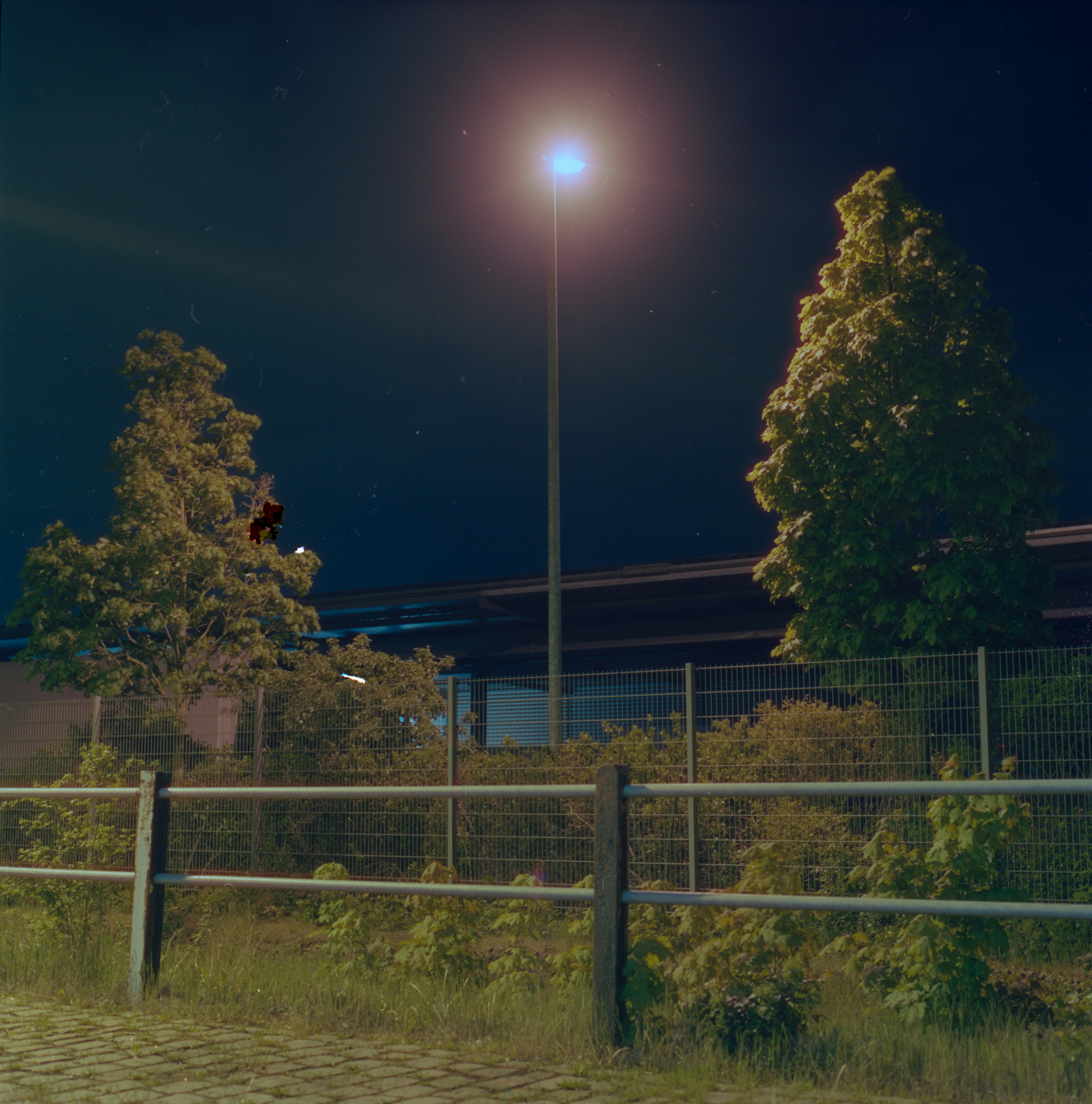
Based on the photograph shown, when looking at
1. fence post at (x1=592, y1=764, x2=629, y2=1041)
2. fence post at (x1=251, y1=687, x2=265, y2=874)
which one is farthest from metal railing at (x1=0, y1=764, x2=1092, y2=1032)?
fence post at (x1=251, y1=687, x2=265, y2=874)

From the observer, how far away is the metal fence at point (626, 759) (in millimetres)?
10875

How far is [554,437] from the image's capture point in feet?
68.4

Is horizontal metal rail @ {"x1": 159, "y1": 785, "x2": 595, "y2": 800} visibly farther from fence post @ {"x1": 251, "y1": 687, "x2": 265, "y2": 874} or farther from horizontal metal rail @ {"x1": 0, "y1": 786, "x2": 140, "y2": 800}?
fence post @ {"x1": 251, "y1": 687, "x2": 265, "y2": 874}

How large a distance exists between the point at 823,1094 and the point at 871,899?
76 centimetres

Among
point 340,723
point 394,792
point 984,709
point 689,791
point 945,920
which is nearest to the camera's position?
point 689,791

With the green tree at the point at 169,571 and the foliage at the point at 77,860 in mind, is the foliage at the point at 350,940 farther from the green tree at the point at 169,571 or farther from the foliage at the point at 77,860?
the green tree at the point at 169,571

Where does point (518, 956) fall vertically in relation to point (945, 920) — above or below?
below

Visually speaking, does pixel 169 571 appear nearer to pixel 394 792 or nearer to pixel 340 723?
pixel 340 723

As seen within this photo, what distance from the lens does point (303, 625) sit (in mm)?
21484

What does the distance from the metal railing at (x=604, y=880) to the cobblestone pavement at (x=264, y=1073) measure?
61 cm

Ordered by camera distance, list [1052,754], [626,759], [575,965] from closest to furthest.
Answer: [575,965], [1052,754], [626,759]

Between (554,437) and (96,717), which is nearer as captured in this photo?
(96,717)

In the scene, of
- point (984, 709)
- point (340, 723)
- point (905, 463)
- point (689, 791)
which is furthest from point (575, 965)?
point (905, 463)

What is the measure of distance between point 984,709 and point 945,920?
509 centimetres
